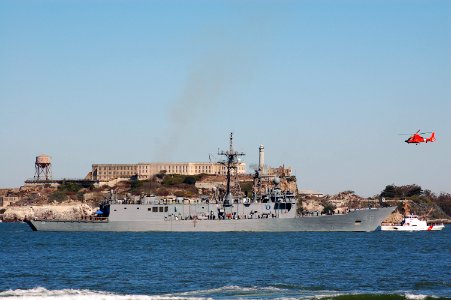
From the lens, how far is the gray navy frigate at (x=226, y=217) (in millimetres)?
86375

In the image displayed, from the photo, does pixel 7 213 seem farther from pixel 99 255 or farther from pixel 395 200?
pixel 99 255

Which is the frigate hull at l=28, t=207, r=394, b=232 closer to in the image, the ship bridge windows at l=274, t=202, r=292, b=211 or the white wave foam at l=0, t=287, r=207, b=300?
the ship bridge windows at l=274, t=202, r=292, b=211

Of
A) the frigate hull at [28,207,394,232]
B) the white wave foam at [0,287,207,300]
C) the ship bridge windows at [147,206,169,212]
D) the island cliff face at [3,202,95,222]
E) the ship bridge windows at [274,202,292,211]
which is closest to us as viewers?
the white wave foam at [0,287,207,300]

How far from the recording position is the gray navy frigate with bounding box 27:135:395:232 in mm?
86375

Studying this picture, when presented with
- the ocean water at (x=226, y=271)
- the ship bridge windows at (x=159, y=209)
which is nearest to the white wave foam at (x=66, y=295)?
the ocean water at (x=226, y=271)

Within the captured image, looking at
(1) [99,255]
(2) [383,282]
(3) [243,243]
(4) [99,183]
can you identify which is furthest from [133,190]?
(2) [383,282]

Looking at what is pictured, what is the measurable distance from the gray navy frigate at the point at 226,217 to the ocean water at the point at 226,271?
65.4 feet

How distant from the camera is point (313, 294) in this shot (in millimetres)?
33938

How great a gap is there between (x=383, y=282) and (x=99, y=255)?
2145 cm

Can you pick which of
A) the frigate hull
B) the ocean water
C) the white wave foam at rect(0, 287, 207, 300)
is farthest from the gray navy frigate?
the white wave foam at rect(0, 287, 207, 300)

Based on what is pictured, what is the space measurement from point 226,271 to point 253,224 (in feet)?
141

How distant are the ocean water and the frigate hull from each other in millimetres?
19632

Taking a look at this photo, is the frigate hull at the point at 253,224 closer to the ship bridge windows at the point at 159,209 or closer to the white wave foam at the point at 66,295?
the ship bridge windows at the point at 159,209

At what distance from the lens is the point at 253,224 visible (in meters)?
85.8
